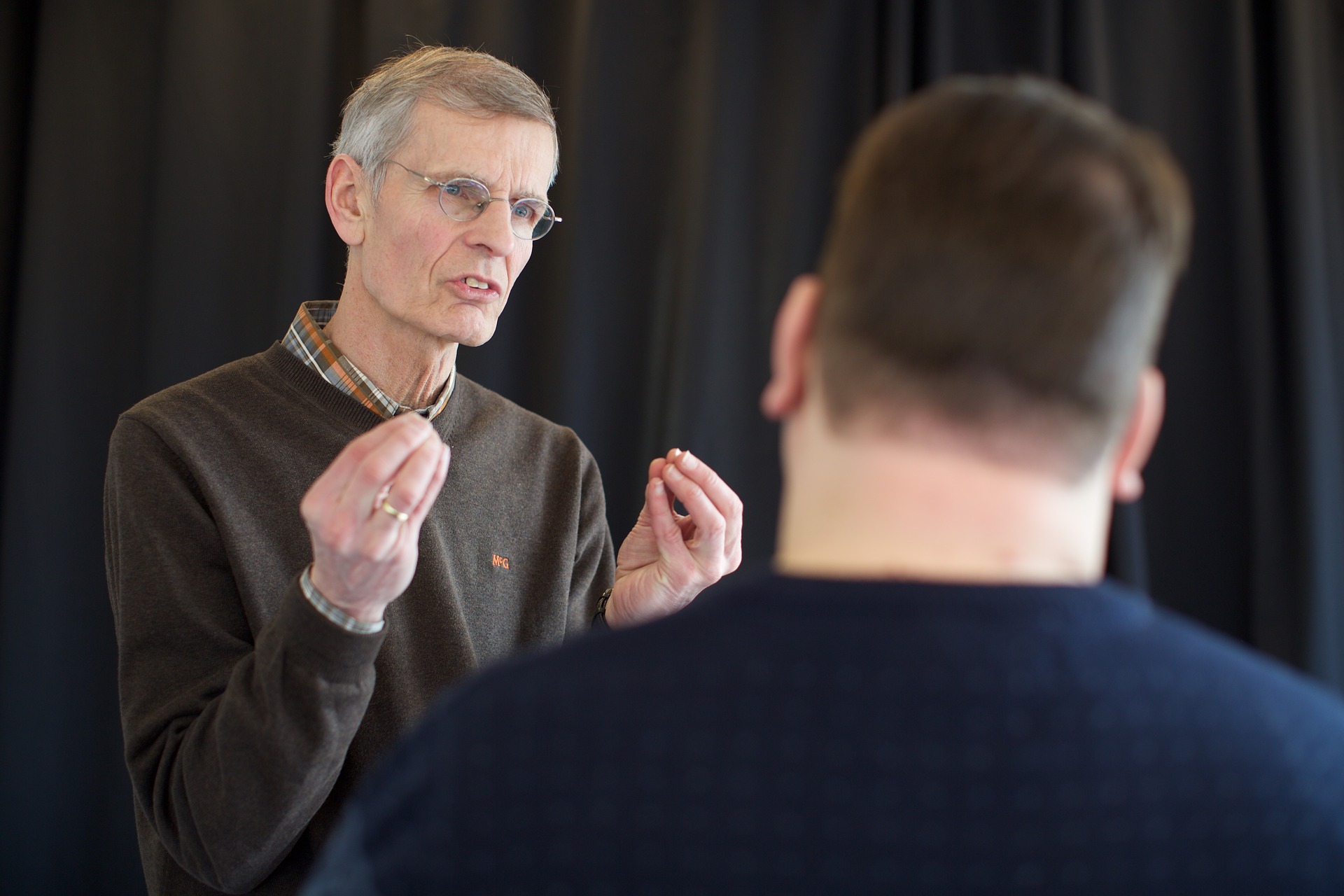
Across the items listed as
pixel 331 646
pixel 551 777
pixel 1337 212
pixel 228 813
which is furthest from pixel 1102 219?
pixel 1337 212

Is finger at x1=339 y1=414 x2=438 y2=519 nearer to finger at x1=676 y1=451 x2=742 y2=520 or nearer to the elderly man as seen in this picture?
the elderly man

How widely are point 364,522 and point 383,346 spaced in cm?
55

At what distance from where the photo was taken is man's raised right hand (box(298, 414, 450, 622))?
1.03 metres

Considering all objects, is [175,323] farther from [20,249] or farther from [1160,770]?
[1160,770]

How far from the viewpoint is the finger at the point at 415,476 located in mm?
1031

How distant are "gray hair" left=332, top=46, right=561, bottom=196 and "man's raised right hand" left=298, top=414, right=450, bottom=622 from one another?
2.15 feet

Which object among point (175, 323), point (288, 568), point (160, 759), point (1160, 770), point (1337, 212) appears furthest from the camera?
point (1337, 212)

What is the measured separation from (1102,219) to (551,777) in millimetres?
433

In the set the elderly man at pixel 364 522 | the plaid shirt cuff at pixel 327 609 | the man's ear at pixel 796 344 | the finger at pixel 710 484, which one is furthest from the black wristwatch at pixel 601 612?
the man's ear at pixel 796 344

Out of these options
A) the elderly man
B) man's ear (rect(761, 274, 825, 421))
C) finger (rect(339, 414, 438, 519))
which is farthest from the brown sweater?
man's ear (rect(761, 274, 825, 421))

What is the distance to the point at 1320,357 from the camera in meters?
2.41

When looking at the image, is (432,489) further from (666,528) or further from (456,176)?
(456,176)

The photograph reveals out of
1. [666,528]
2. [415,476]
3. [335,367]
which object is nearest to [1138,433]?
[415,476]

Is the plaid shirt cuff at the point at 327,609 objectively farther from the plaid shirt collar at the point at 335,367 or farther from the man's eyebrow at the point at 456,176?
the man's eyebrow at the point at 456,176
